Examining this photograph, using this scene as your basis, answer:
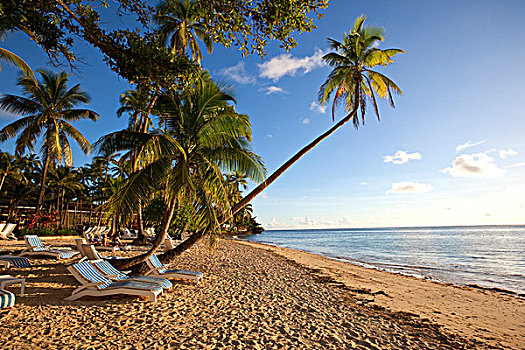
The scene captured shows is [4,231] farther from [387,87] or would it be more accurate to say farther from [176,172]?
[387,87]

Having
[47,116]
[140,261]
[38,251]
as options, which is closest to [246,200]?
[140,261]

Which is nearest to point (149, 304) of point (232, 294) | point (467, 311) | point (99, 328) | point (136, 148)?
point (99, 328)

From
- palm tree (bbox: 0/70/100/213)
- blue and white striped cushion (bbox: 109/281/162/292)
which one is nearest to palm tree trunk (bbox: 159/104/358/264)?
blue and white striped cushion (bbox: 109/281/162/292)

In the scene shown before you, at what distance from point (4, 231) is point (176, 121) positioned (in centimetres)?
1501

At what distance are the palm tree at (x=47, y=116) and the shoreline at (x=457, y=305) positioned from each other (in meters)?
18.4

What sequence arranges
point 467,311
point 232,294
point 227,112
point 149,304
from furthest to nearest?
1. point 227,112
2. point 467,311
3. point 232,294
4. point 149,304

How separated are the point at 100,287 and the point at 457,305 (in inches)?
362

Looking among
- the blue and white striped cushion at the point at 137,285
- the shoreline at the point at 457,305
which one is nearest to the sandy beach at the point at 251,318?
the shoreline at the point at 457,305

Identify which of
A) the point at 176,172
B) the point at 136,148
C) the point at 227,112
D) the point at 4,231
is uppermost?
the point at 227,112

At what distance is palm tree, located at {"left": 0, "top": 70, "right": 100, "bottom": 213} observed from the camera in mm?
18750

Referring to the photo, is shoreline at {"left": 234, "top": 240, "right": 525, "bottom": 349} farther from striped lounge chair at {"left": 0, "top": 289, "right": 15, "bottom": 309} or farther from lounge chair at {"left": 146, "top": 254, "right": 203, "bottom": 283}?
striped lounge chair at {"left": 0, "top": 289, "right": 15, "bottom": 309}

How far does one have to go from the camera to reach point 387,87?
11.3 m

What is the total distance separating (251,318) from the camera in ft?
18.4

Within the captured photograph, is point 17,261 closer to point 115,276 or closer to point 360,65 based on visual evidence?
point 115,276
